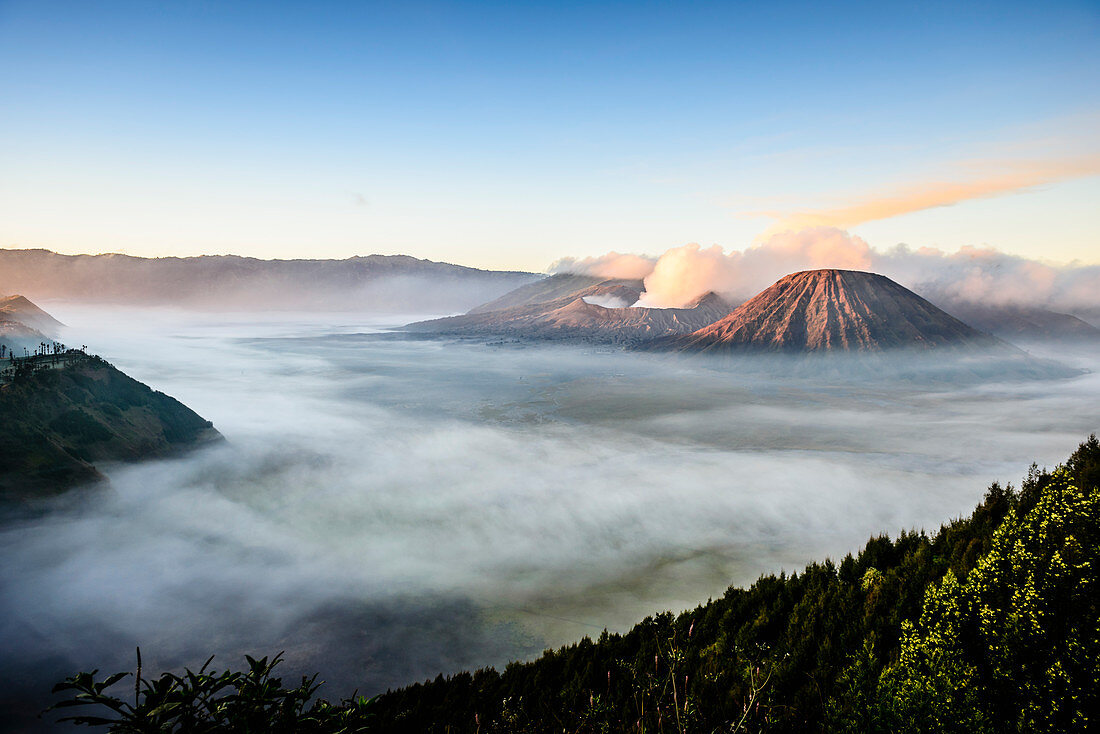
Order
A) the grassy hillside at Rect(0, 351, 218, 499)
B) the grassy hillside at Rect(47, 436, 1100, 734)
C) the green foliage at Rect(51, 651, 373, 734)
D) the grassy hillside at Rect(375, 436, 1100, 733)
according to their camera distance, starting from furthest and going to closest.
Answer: the grassy hillside at Rect(0, 351, 218, 499) → the grassy hillside at Rect(375, 436, 1100, 733) → the grassy hillside at Rect(47, 436, 1100, 734) → the green foliage at Rect(51, 651, 373, 734)

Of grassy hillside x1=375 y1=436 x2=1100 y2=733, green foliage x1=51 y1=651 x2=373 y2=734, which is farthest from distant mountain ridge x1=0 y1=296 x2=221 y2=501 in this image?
green foliage x1=51 y1=651 x2=373 y2=734

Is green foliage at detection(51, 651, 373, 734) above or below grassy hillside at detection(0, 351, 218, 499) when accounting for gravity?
above

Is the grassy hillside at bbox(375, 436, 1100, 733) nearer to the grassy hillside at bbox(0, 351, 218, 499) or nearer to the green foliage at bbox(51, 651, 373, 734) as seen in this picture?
the green foliage at bbox(51, 651, 373, 734)

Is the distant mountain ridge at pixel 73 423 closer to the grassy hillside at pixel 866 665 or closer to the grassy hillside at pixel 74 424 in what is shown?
the grassy hillside at pixel 74 424

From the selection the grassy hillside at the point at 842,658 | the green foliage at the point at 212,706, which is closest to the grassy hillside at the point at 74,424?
the grassy hillside at the point at 842,658

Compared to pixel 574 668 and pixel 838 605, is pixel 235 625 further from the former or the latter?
pixel 838 605

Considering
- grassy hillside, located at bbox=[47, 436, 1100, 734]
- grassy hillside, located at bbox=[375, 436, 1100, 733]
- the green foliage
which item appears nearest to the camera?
the green foliage
